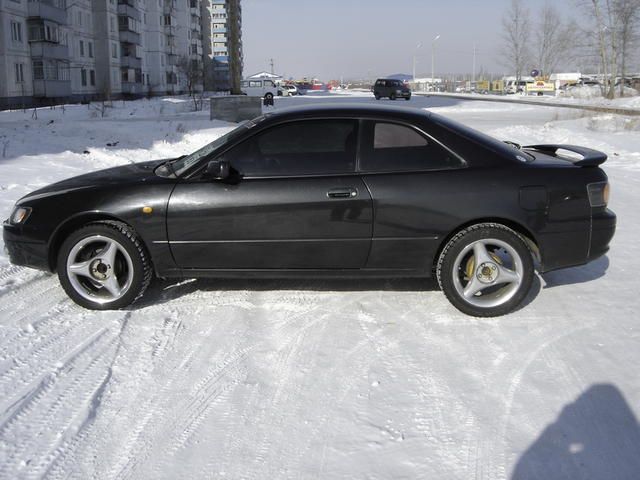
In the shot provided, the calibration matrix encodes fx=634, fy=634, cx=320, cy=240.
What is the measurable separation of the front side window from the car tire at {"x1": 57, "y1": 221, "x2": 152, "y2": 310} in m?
0.96

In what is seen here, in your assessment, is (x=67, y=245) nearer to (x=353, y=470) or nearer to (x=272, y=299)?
(x=272, y=299)

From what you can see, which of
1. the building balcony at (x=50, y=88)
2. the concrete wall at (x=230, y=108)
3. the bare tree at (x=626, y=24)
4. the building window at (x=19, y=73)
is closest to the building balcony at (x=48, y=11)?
the building window at (x=19, y=73)

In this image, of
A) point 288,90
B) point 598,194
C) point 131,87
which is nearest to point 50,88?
point 131,87

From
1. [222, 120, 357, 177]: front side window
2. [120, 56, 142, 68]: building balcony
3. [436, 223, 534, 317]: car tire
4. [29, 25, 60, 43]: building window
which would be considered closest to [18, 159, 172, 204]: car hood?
[222, 120, 357, 177]: front side window

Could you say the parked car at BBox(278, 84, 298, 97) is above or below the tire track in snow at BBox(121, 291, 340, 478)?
above

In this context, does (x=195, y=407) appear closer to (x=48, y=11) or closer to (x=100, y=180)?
(x=100, y=180)

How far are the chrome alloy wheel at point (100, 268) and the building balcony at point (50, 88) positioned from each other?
46408 millimetres

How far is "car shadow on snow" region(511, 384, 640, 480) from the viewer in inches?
111

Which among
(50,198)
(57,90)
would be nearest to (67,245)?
(50,198)

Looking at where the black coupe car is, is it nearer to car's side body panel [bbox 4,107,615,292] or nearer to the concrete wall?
car's side body panel [bbox 4,107,615,292]

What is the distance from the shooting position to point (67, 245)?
186 inches

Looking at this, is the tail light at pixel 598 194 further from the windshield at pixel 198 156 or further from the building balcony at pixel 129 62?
the building balcony at pixel 129 62

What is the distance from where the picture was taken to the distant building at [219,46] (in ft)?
90.5

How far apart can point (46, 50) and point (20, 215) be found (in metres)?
47.7
